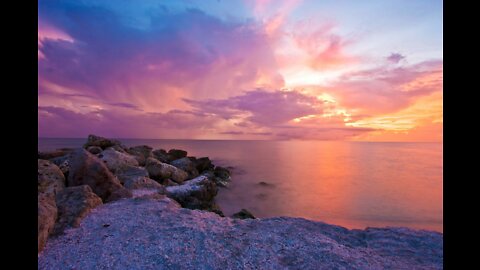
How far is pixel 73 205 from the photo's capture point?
6.13 m

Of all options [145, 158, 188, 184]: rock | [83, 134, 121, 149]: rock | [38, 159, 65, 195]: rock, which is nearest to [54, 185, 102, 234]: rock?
[38, 159, 65, 195]: rock

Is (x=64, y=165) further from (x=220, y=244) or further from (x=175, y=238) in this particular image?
(x=220, y=244)

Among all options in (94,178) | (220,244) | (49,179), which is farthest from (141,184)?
(220,244)

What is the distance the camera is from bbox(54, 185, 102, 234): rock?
5520 millimetres

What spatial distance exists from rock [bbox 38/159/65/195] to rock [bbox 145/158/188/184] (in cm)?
629

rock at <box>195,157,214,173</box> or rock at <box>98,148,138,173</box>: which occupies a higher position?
rock at <box>98,148,138,173</box>

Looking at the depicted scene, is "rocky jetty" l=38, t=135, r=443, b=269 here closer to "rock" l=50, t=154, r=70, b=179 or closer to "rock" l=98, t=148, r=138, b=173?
"rock" l=50, t=154, r=70, b=179

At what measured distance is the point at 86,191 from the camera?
22.3 ft

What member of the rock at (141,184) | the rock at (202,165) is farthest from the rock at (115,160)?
the rock at (202,165)

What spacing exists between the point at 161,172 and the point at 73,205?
26.6 ft
